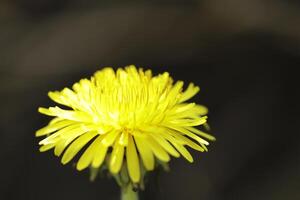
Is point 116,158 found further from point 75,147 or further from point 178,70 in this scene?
point 178,70

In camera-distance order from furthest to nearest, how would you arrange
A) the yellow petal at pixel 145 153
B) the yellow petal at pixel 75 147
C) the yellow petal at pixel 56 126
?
the yellow petal at pixel 56 126
the yellow petal at pixel 75 147
the yellow petal at pixel 145 153

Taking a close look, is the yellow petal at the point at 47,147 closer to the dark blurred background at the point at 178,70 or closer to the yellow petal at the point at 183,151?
the yellow petal at the point at 183,151

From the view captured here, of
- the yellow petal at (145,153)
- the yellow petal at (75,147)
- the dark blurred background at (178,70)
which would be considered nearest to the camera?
the yellow petal at (145,153)

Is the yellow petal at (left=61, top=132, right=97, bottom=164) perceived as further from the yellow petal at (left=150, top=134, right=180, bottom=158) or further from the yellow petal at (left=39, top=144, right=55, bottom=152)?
the yellow petal at (left=150, top=134, right=180, bottom=158)

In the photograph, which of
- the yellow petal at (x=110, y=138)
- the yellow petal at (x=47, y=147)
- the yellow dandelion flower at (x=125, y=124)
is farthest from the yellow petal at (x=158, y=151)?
the yellow petal at (x=47, y=147)

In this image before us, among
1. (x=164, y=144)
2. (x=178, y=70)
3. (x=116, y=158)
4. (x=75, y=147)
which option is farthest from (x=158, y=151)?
(x=178, y=70)

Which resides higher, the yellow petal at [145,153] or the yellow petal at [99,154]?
the yellow petal at [99,154]

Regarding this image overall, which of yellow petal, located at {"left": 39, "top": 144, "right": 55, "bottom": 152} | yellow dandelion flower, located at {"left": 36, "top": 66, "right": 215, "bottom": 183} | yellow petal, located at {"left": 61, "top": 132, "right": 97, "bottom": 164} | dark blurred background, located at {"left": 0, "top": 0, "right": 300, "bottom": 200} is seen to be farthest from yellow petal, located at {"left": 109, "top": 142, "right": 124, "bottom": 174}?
dark blurred background, located at {"left": 0, "top": 0, "right": 300, "bottom": 200}

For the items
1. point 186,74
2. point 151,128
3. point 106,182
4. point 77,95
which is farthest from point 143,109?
point 186,74
